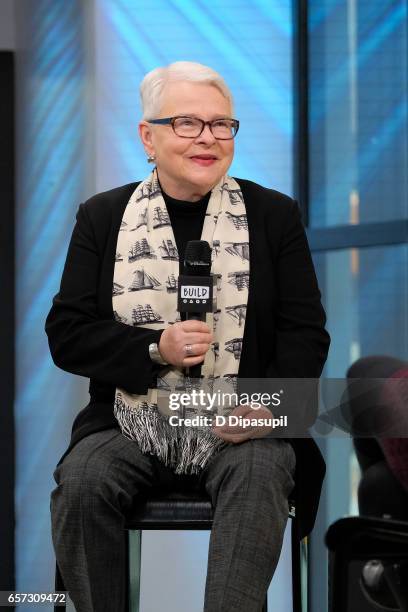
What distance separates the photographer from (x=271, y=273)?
2154 millimetres

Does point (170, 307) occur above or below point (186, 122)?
below

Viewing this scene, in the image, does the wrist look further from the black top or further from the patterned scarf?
the black top

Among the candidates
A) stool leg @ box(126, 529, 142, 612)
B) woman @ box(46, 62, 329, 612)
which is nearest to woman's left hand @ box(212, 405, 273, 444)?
woman @ box(46, 62, 329, 612)

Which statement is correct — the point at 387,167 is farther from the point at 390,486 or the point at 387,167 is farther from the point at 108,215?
the point at 390,486

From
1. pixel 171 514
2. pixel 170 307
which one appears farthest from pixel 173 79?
pixel 171 514

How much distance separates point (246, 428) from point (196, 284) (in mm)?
294

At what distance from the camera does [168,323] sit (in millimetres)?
2115

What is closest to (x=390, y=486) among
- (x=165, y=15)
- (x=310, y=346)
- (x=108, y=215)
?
(x=310, y=346)

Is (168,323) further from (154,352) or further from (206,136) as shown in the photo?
(206,136)

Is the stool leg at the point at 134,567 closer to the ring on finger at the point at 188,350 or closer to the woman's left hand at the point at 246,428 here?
the woman's left hand at the point at 246,428

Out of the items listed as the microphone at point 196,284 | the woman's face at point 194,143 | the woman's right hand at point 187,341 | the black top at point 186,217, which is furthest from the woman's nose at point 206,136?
the woman's right hand at point 187,341

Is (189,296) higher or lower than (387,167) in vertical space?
lower

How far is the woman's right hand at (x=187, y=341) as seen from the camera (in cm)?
194

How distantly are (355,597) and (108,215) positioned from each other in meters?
0.89
